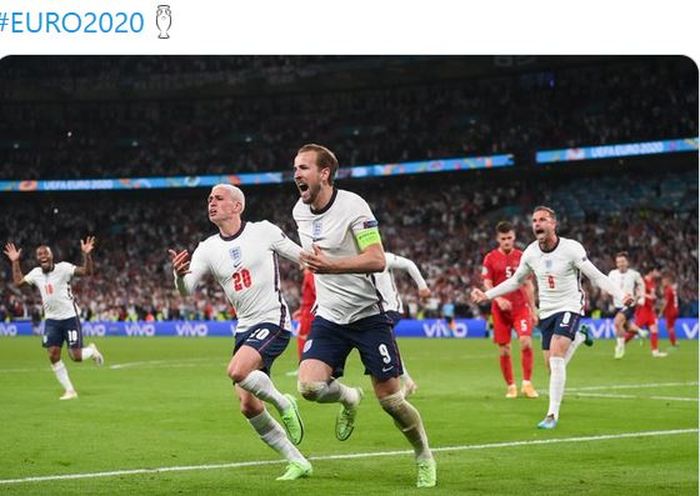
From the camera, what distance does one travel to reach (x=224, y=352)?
36156mm

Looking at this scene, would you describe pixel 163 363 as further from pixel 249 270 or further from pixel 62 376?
pixel 249 270

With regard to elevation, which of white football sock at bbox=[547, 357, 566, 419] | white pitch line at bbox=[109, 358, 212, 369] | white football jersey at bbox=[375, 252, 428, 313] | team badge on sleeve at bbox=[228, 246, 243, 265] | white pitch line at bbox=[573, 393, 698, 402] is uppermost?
team badge on sleeve at bbox=[228, 246, 243, 265]

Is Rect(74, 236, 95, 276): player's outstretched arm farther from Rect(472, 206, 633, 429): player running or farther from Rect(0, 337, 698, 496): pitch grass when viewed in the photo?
Rect(472, 206, 633, 429): player running

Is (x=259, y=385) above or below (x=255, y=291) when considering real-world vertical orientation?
below

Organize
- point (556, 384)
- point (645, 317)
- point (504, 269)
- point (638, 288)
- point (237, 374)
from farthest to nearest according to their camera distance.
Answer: point (645, 317)
point (638, 288)
point (504, 269)
point (556, 384)
point (237, 374)

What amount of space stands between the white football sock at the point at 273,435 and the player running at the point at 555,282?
16.1 ft

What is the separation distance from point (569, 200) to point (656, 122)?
6688mm

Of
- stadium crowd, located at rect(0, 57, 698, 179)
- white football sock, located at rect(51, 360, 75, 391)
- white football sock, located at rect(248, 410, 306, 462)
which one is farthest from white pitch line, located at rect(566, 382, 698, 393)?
stadium crowd, located at rect(0, 57, 698, 179)

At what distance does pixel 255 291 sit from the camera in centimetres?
1101

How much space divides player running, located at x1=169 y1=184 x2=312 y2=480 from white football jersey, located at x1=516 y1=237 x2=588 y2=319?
198 inches
